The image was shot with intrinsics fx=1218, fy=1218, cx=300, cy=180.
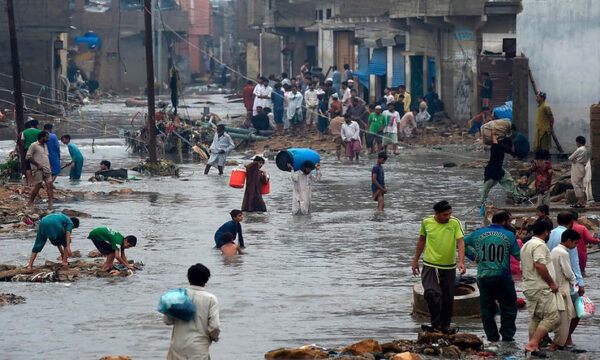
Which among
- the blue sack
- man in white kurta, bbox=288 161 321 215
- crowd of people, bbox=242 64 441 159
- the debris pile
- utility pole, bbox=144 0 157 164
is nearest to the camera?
the blue sack

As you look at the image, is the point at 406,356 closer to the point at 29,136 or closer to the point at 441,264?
the point at 441,264

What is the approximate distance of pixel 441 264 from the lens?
37.1ft

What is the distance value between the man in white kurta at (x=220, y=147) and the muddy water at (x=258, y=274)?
1.06 meters

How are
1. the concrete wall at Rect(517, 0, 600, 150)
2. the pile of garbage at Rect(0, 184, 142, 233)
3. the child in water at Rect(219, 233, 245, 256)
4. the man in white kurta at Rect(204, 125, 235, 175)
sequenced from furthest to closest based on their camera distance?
1. the man in white kurta at Rect(204, 125, 235, 175)
2. the concrete wall at Rect(517, 0, 600, 150)
3. the pile of garbage at Rect(0, 184, 142, 233)
4. the child in water at Rect(219, 233, 245, 256)

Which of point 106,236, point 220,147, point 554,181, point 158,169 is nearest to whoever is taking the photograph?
point 106,236

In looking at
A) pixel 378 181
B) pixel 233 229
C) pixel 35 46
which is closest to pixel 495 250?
pixel 233 229

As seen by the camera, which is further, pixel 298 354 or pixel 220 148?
pixel 220 148

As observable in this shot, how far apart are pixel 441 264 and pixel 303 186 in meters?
9.27

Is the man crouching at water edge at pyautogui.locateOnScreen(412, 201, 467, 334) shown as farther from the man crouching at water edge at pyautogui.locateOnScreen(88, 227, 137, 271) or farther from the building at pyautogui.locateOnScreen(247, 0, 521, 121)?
the building at pyautogui.locateOnScreen(247, 0, 521, 121)

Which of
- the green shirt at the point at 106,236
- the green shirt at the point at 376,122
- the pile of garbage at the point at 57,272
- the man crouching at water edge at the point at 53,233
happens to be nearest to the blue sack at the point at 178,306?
the green shirt at the point at 106,236

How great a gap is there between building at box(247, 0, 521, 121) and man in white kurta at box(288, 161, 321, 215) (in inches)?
387

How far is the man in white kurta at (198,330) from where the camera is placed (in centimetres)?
861

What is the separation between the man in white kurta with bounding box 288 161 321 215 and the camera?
66.8 ft

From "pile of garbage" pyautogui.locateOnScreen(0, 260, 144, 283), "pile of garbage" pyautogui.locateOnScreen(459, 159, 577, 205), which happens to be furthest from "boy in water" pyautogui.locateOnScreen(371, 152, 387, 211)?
"pile of garbage" pyautogui.locateOnScreen(0, 260, 144, 283)
